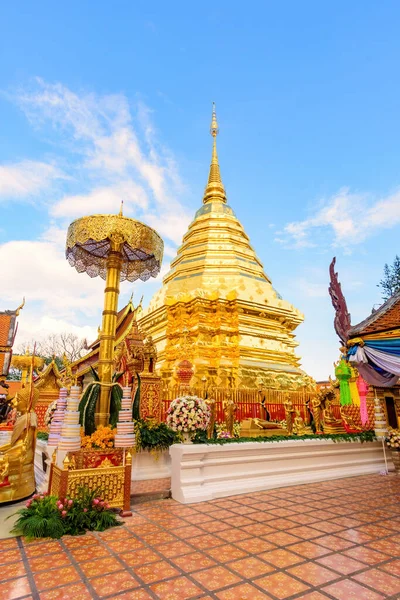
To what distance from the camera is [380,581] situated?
2.79m

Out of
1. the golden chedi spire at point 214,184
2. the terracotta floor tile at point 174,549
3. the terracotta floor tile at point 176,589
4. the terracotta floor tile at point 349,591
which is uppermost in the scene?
the golden chedi spire at point 214,184

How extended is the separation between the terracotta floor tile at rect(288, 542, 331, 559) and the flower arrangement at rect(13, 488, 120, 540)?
6.49ft

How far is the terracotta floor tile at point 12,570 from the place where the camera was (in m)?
2.88

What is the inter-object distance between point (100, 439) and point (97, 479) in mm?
982

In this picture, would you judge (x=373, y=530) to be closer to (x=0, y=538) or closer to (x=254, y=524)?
(x=254, y=524)

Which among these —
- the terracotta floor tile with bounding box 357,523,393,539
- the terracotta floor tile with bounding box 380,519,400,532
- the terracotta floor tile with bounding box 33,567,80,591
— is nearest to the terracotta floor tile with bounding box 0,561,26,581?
the terracotta floor tile with bounding box 33,567,80,591

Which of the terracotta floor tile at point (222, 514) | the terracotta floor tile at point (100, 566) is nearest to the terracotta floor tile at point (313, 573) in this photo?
the terracotta floor tile at point (100, 566)

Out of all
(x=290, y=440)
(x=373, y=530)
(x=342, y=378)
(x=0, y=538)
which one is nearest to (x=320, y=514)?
(x=373, y=530)

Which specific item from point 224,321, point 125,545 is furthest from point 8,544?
point 224,321

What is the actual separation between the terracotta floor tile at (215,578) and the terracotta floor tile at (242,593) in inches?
3.2

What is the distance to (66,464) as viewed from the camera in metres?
4.33

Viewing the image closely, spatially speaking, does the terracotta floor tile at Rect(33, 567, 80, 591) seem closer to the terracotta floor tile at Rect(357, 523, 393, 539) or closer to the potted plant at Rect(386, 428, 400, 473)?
the terracotta floor tile at Rect(357, 523, 393, 539)

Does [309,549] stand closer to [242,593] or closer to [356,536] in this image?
[356,536]

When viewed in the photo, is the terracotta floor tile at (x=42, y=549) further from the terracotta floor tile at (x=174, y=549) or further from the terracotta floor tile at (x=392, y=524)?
the terracotta floor tile at (x=392, y=524)
